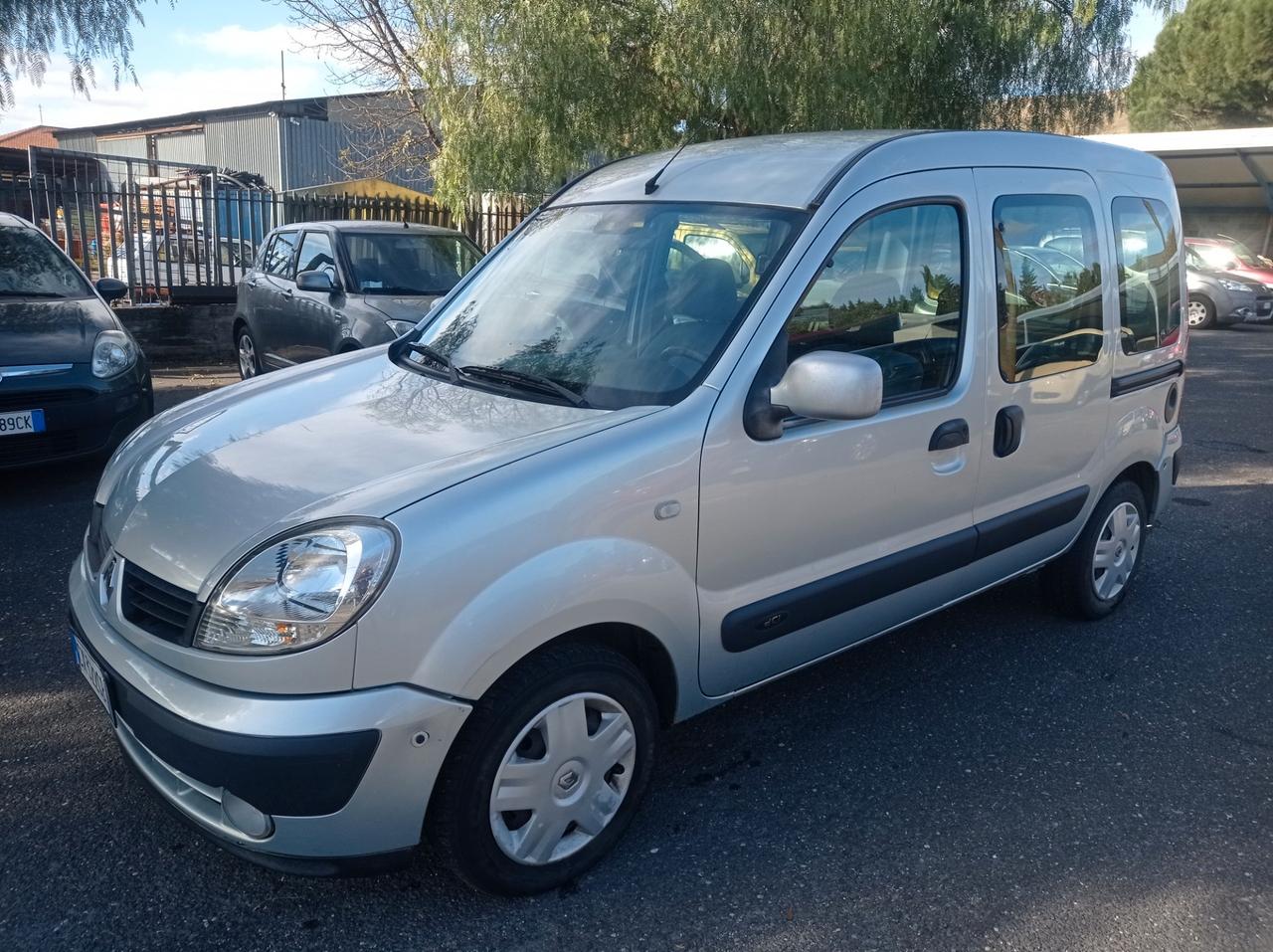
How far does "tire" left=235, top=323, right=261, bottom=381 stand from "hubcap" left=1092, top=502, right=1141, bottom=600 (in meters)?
7.66

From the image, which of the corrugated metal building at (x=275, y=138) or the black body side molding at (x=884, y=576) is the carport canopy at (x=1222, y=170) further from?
the black body side molding at (x=884, y=576)

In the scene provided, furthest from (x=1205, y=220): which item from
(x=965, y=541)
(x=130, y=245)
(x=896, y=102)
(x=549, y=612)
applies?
(x=549, y=612)

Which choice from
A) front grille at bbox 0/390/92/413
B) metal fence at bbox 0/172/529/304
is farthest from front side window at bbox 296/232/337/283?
metal fence at bbox 0/172/529/304

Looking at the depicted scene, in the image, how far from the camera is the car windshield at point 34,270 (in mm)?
6621

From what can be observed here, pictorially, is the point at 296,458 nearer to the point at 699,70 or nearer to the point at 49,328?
the point at 49,328

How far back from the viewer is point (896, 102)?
11.2 m

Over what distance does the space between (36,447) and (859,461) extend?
4753mm

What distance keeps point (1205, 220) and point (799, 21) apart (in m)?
20.8

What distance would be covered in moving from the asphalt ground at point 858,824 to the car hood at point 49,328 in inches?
66.0

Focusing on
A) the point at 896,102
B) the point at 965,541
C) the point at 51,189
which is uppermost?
the point at 896,102

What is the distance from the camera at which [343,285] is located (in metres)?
8.45

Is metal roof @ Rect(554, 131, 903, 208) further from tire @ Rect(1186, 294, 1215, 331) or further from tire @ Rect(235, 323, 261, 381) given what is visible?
tire @ Rect(1186, 294, 1215, 331)

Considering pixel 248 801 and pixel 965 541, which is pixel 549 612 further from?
pixel 965 541

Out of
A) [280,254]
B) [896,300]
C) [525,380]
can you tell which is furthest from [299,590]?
[280,254]
